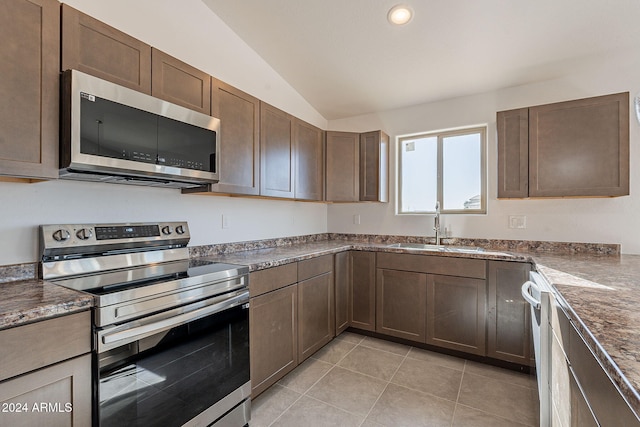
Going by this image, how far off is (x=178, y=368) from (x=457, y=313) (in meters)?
2.08

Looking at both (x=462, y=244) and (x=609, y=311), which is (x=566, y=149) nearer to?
(x=462, y=244)

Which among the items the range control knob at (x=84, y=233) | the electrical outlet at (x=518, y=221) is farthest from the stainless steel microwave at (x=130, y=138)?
the electrical outlet at (x=518, y=221)

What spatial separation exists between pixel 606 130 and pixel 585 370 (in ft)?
6.89

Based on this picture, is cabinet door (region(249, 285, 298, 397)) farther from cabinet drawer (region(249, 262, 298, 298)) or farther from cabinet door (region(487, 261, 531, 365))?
cabinet door (region(487, 261, 531, 365))

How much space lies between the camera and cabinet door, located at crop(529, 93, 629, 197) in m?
2.06

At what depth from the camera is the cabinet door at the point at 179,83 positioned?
1.66 metres

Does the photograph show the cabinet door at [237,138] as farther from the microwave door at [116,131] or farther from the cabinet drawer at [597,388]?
the cabinet drawer at [597,388]

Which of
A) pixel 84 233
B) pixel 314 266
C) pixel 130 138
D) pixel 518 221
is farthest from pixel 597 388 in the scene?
pixel 518 221

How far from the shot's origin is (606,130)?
208 centimetres

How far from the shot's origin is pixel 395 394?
1.97 m

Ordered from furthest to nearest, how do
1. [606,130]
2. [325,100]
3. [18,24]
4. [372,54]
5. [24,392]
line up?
[325,100]
[372,54]
[606,130]
[18,24]
[24,392]

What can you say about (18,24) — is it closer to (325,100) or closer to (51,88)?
(51,88)

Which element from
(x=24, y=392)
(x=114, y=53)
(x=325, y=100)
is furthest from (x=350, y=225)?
(x=24, y=392)

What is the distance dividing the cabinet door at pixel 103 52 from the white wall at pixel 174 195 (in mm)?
388
